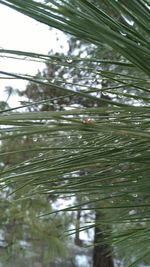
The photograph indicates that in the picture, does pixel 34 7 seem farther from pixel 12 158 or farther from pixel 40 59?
pixel 12 158

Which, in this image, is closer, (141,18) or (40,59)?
(141,18)

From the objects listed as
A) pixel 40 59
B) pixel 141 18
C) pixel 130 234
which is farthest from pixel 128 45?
pixel 130 234

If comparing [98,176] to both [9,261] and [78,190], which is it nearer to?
[78,190]

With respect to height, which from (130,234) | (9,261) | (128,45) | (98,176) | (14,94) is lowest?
(9,261)

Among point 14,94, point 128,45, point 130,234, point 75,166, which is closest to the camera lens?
point 128,45

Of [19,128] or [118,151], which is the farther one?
[118,151]

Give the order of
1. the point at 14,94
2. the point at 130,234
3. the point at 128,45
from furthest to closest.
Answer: the point at 14,94 < the point at 130,234 < the point at 128,45

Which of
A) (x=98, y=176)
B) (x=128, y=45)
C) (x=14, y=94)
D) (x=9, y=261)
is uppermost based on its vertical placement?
(x=14, y=94)

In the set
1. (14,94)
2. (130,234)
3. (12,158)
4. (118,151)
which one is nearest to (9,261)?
(12,158)

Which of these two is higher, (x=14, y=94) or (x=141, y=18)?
(x=14, y=94)
